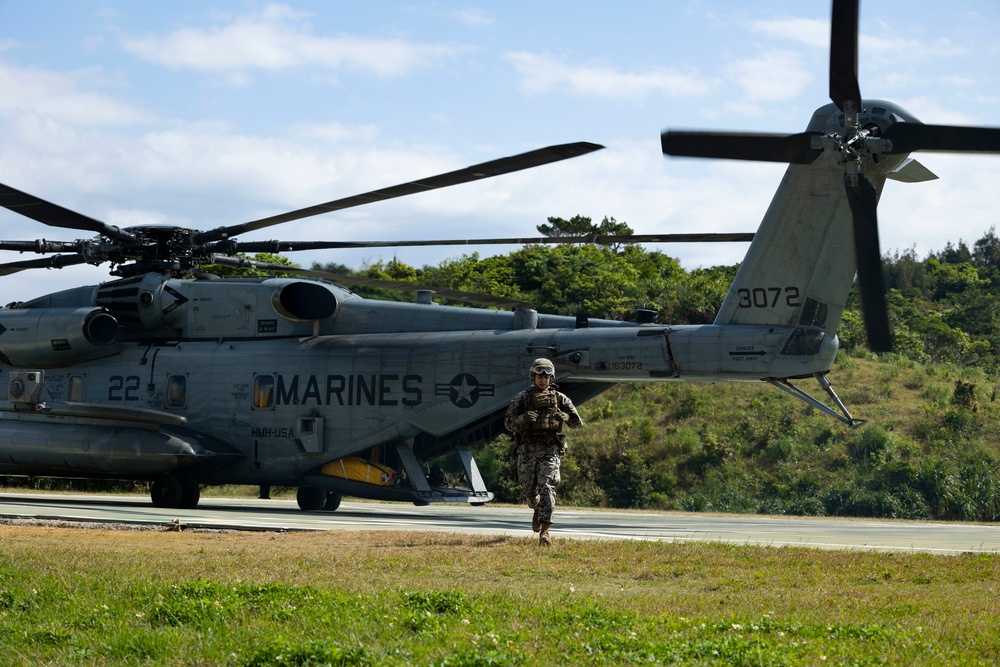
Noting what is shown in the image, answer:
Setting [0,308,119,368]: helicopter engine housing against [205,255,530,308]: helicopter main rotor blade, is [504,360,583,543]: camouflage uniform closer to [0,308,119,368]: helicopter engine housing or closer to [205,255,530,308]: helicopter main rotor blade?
[205,255,530,308]: helicopter main rotor blade

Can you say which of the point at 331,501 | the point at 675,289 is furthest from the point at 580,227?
the point at 331,501

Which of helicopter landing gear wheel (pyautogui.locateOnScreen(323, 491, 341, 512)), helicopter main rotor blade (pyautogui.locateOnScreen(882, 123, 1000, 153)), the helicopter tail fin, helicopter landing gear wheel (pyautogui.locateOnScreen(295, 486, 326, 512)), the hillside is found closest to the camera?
helicopter main rotor blade (pyautogui.locateOnScreen(882, 123, 1000, 153))

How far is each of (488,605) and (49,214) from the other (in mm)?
14730

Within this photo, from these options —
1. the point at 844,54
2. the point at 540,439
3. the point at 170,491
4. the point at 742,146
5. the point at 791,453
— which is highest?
the point at 844,54

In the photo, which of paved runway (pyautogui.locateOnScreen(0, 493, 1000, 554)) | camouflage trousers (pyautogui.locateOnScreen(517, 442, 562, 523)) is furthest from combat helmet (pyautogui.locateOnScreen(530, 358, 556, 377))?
paved runway (pyautogui.locateOnScreen(0, 493, 1000, 554))

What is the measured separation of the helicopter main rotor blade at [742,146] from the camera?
1580cm

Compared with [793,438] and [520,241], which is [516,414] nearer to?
[520,241]

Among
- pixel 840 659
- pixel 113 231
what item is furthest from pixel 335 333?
pixel 840 659

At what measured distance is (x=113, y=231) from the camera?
21766mm

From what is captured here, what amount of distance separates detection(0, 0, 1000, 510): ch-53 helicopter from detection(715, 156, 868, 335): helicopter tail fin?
1.4 inches

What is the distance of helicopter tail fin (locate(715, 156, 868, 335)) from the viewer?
1883cm

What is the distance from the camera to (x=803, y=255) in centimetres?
1917

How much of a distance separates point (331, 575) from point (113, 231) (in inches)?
536

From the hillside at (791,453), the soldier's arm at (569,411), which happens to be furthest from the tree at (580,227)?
the soldier's arm at (569,411)
